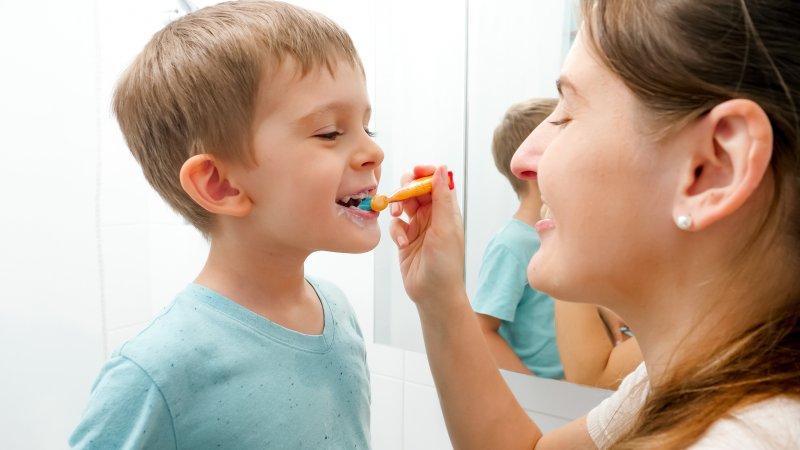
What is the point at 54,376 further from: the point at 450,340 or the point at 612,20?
the point at 612,20

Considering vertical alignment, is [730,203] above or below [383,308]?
above

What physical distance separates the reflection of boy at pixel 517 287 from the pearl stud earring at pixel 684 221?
1.21 ft

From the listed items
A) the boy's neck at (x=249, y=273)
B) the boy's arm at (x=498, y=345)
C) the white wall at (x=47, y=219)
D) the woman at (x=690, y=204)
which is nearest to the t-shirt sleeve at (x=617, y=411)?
the woman at (x=690, y=204)

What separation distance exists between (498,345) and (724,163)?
494 mm

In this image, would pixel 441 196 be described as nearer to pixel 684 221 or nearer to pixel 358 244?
pixel 358 244

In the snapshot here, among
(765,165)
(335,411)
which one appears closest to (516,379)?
(335,411)

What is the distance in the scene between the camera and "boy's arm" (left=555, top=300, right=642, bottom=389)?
0.76 metres

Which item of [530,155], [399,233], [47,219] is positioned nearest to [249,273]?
[399,233]

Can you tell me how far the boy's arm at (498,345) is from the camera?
2.84 ft

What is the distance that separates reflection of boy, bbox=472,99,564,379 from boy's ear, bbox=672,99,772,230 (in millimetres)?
372

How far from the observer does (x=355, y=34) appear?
1087mm

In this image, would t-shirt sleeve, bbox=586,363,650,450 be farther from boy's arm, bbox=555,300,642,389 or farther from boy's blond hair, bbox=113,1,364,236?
boy's blond hair, bbox=113,1,364,236

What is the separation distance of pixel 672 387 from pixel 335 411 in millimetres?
334

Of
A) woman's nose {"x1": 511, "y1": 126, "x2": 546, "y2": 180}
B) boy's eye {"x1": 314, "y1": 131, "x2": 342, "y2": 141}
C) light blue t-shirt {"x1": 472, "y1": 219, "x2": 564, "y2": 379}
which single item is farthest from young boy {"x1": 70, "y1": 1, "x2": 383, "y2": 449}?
light blue t-shirt {"x1": 472, "y1": 219, "x2": 564, "y2": 379}
